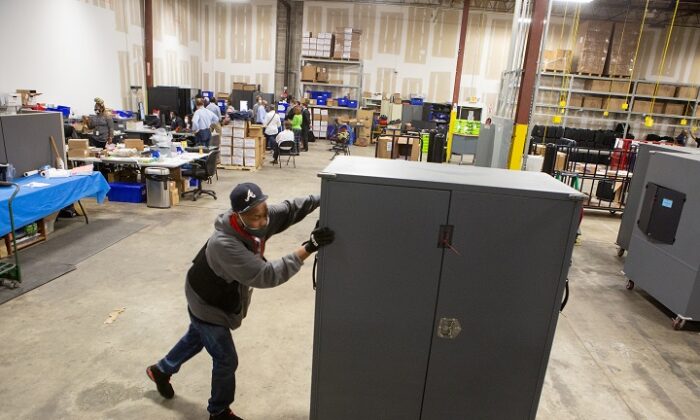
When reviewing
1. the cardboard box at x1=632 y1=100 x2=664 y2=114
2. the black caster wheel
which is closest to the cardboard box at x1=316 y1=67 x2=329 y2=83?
the cardboard box at x1=632 y1=100 x2=664 y2=114

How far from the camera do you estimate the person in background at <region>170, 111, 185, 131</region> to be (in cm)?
1207

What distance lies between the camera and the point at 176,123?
40.1ft

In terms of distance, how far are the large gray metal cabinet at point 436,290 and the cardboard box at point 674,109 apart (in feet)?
58.0

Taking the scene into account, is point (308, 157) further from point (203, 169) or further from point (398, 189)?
point (398, 189)

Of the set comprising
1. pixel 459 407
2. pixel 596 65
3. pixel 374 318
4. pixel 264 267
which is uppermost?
pixel 596 65

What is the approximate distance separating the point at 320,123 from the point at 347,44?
328 centimetres

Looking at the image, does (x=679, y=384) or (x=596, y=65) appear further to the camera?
(x=596, y=65)

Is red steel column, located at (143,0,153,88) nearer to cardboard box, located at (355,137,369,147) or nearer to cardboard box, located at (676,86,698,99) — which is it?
cardboard box, located at (355,137,369,147)

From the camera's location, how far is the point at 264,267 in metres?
2.40

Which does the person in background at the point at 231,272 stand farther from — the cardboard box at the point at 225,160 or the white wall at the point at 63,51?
the white wall at the point at 63,51

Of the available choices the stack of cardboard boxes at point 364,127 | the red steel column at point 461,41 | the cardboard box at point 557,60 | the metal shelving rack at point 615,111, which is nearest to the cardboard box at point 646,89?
the metal shelving rack at point 615,111

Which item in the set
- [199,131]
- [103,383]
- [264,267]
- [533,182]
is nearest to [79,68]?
[199,131]

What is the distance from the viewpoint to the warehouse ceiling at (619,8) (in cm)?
1590

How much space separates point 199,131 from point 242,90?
7586mm
